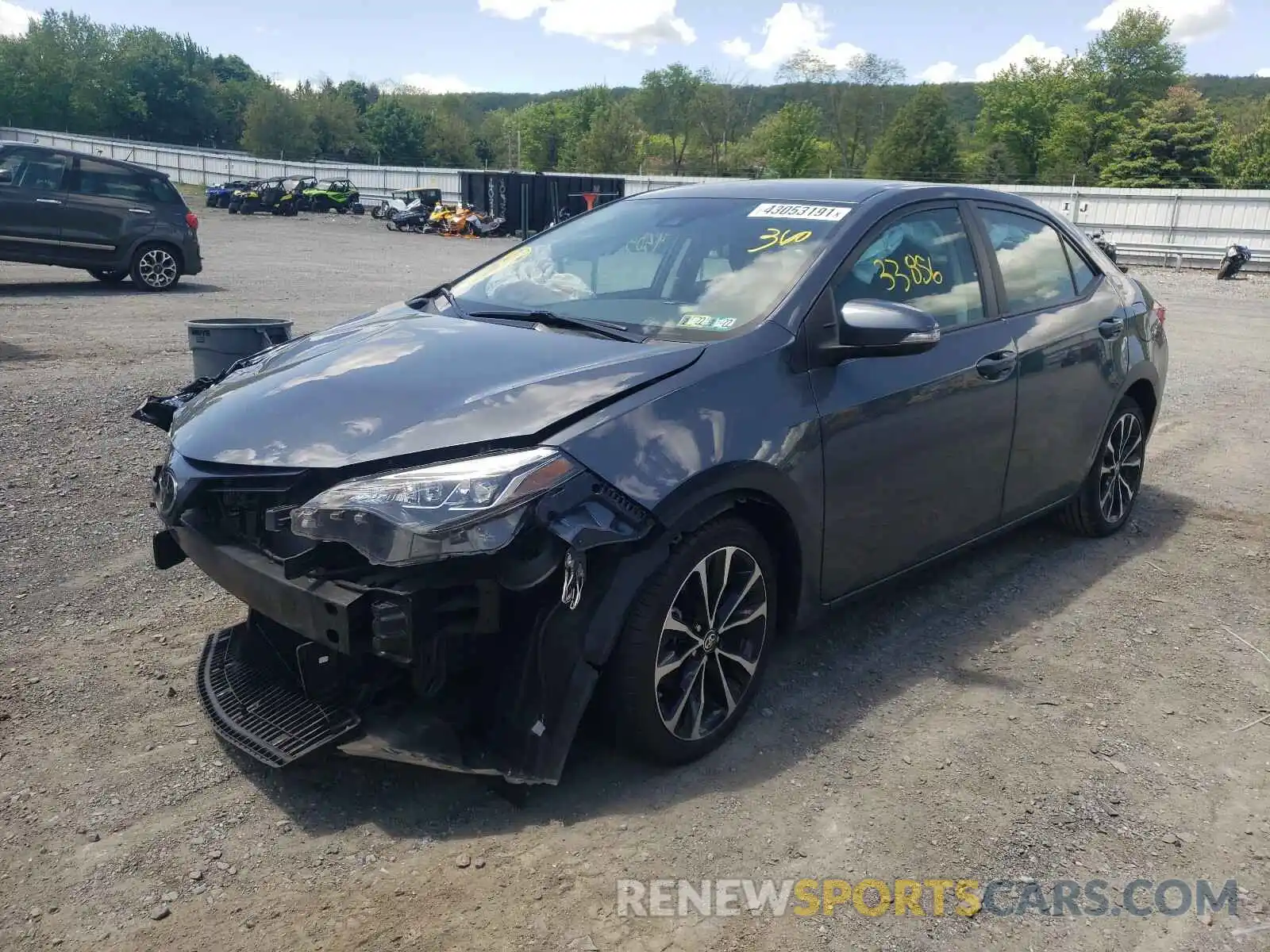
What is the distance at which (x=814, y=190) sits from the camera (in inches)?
167

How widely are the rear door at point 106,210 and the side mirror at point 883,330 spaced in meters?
13.6

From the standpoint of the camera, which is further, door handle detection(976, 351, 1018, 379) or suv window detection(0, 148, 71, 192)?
suv window detection(0, 148, 71, 192)

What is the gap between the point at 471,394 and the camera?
10.1ft

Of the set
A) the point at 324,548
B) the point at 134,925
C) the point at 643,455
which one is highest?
the point at 643,455

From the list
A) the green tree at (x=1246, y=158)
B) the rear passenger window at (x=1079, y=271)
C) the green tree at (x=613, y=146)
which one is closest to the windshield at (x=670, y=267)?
the rear passenger window at (x=1079, y=271)

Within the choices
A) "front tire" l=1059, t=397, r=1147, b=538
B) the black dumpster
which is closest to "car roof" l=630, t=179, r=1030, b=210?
"front tire" l=1059, t=397, r=1147, b=538

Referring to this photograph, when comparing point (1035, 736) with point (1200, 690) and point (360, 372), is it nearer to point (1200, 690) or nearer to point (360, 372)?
point (1200, 690)

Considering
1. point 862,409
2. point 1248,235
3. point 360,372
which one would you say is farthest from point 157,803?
point 1248,235

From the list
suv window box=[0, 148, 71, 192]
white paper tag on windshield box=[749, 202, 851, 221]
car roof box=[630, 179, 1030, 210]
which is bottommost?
white paper tag on windshield box=[749, 202, 851, 221]

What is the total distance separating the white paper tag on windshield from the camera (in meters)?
3.94

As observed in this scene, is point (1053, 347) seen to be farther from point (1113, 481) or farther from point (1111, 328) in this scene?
point (1113, 481)

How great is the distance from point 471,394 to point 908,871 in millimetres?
1802

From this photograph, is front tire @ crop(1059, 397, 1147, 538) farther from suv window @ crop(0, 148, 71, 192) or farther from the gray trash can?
suv window @ crop(0, 148, 71, 192)

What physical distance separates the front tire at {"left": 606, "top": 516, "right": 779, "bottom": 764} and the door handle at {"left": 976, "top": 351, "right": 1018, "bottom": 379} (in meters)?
1.40
